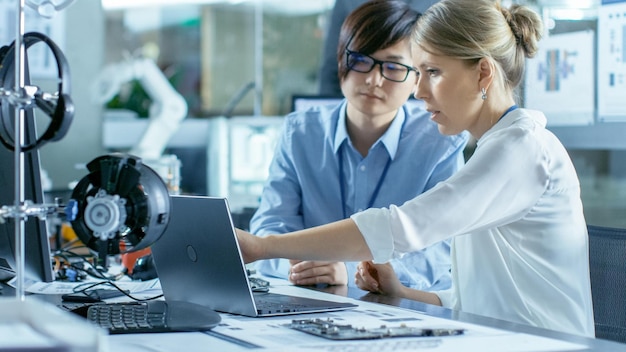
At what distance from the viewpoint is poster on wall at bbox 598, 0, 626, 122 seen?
308 cm

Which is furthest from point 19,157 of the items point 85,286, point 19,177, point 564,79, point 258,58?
point 258,58

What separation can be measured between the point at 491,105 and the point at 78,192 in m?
0.81

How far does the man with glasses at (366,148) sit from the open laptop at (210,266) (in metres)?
0.58

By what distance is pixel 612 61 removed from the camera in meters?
3.12

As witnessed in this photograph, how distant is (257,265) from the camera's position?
2074 mm

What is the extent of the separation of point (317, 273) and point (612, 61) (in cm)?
183

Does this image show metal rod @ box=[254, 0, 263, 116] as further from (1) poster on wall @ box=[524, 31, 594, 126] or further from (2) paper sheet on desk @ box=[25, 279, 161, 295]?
(2) paper sheet on desk @ box=[25, 279, 161, 295]

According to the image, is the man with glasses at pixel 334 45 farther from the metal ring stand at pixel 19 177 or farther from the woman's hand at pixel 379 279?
the metal ring stand at pixel 19 177

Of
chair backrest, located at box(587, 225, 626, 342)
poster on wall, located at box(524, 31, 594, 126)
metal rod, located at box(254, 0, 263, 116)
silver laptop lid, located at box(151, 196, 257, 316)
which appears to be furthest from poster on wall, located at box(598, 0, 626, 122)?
metal rod, located at box(254, 0, 263, 116)

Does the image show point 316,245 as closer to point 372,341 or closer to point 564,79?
point 372,341

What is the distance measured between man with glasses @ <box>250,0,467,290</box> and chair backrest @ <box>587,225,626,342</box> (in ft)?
1.41

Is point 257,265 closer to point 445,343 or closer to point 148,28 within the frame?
point 445,343

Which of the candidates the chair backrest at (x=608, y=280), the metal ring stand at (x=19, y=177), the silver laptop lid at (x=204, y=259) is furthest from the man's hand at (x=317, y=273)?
the metal ring stand at (x=19, y=177)

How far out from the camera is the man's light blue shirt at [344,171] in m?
2.13
